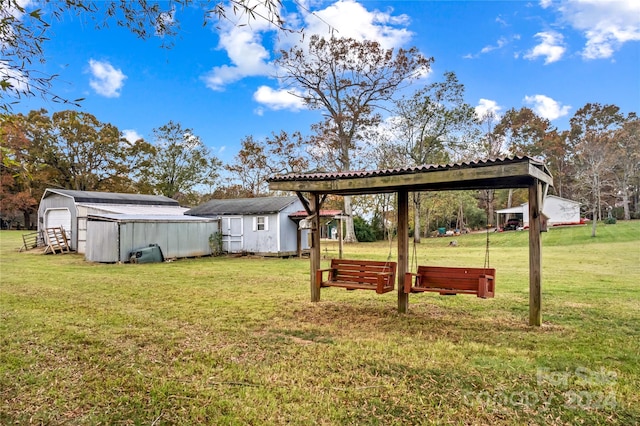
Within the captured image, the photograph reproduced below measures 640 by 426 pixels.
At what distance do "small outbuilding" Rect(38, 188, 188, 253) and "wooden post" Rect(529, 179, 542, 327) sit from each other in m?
20.3

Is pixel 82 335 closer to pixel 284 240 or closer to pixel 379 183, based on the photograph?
pixel 379 183

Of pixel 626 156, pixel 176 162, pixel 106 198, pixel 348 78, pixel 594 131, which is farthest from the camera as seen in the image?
pixel 594 131

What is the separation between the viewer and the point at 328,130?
30781 millimetres

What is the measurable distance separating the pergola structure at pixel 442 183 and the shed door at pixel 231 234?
1375 centimetres

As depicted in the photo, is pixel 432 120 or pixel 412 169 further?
pixel 432 120

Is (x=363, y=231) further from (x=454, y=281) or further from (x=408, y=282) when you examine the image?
(x=454, y=281)

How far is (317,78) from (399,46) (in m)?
6.27

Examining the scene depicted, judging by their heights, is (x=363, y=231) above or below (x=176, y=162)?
below

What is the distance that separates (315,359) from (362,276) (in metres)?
3.11

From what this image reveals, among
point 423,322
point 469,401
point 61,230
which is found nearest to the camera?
point 469,401

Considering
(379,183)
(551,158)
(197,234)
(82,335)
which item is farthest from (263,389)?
(551,158)

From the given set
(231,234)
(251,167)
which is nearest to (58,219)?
(231,234)

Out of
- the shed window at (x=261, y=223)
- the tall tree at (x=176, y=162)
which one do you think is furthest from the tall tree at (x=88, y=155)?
the shed window at (x=261, y=223)

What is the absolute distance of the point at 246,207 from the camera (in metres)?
21.3
